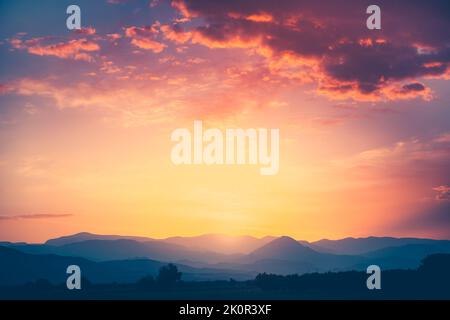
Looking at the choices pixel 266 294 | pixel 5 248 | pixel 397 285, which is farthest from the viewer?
pixel 5 248

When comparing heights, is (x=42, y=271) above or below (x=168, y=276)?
below

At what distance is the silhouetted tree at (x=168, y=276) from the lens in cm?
8950

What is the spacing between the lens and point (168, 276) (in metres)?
93.2

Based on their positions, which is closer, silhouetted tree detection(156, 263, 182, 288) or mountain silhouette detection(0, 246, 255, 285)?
silhouetted tree detection(156, 263, 182, 288)

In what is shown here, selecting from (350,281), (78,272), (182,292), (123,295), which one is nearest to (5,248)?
(123,295)

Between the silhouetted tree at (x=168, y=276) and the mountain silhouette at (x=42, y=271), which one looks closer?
the silhouetted tree at (x=168, y=276)

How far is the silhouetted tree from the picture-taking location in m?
89.5

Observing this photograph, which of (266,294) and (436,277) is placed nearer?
(266,294)

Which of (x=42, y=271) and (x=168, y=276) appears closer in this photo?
(x=168, y=276)

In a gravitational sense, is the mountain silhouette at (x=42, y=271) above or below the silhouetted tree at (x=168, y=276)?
below

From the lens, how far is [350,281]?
297ft

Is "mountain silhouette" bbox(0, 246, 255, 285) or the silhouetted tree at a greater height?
the silhouetted tree

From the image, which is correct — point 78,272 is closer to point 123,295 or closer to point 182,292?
point 182,292
